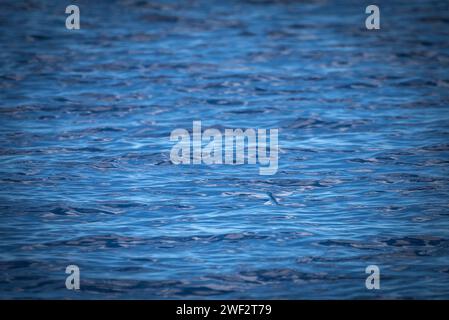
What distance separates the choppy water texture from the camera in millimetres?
10289

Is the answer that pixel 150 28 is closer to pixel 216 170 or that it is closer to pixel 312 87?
pixel 312 87

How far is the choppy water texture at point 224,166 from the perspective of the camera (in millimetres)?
10289

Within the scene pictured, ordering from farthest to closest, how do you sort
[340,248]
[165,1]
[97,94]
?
[165,1] → [97,94] → [340,248]

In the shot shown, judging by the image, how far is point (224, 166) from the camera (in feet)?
45.2

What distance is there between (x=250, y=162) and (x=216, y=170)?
0.65 m

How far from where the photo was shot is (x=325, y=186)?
42.2 ft

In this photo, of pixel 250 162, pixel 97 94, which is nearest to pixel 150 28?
pixel 97 94

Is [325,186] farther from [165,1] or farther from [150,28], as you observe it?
[165,1]

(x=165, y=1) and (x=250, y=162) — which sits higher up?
(x=165, y=1)

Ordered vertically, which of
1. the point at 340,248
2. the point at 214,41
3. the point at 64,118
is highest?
the point at 214,41

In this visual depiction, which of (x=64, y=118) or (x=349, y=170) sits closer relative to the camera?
(x=349, y=170)

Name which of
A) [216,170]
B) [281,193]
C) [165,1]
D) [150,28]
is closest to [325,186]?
[281,193]

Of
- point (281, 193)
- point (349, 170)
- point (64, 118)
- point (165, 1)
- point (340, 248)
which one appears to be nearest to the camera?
point (340, 248)

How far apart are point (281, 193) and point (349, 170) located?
1.50 meters
